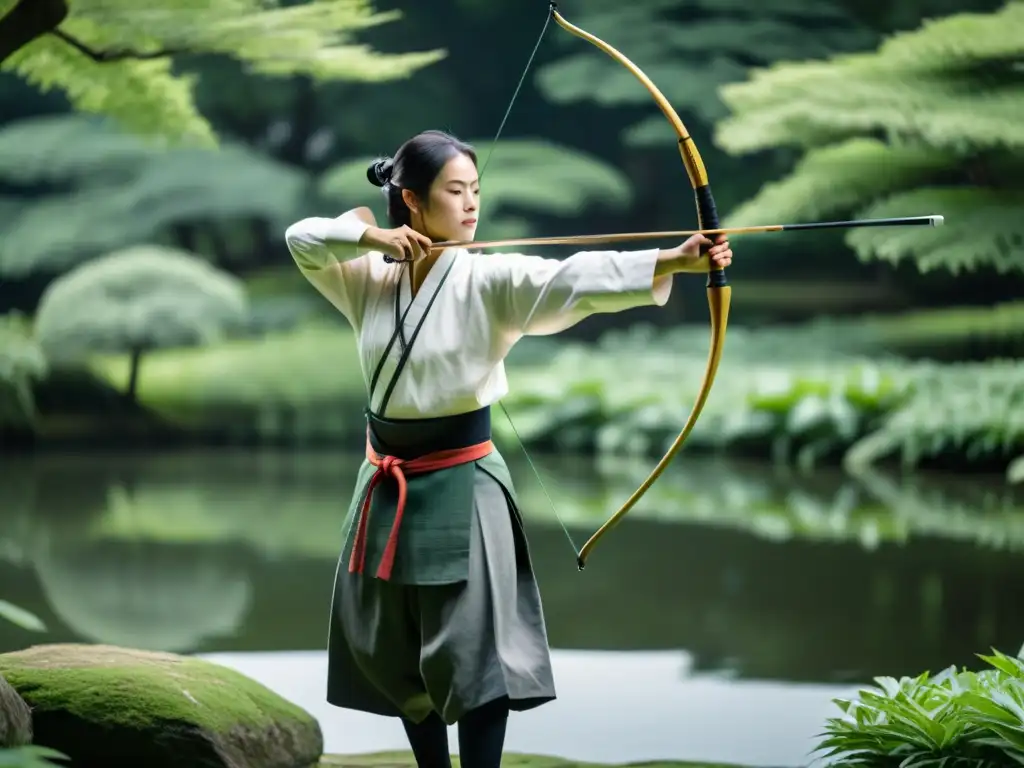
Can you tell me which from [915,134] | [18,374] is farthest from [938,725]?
[18,374]

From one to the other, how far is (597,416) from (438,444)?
6.22 m

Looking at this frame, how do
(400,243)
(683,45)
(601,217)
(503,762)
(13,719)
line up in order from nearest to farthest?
(400,243), (13,719), (503,762), (683,45), (601,217)

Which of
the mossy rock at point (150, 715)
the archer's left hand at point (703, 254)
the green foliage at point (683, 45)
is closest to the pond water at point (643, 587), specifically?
the mossy rock at point (150, 715)

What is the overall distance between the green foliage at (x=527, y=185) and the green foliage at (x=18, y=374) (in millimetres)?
2565

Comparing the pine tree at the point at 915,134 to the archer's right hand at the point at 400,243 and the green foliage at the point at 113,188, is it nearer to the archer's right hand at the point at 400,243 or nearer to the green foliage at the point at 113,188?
the green foliage at the point at 113,188

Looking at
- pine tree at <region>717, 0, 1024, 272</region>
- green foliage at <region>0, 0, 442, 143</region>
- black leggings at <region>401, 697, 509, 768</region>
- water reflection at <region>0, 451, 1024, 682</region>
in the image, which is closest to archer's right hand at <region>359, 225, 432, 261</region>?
black leggings at <region>401, 697, 509, 768</region>

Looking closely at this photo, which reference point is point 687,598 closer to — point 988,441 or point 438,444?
point 438,444

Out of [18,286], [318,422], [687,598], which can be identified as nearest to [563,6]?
[318,422]

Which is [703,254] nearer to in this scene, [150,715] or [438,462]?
[438,462]

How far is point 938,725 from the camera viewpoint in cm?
207

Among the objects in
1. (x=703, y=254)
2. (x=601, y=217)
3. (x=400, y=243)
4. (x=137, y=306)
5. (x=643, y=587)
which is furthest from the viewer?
(x=601, y=217)

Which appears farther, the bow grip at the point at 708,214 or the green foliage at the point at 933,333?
the green foliage at the point at 933,333

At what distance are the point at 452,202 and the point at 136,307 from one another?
6.88 meters

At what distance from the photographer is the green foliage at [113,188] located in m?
Answer: 9.75
